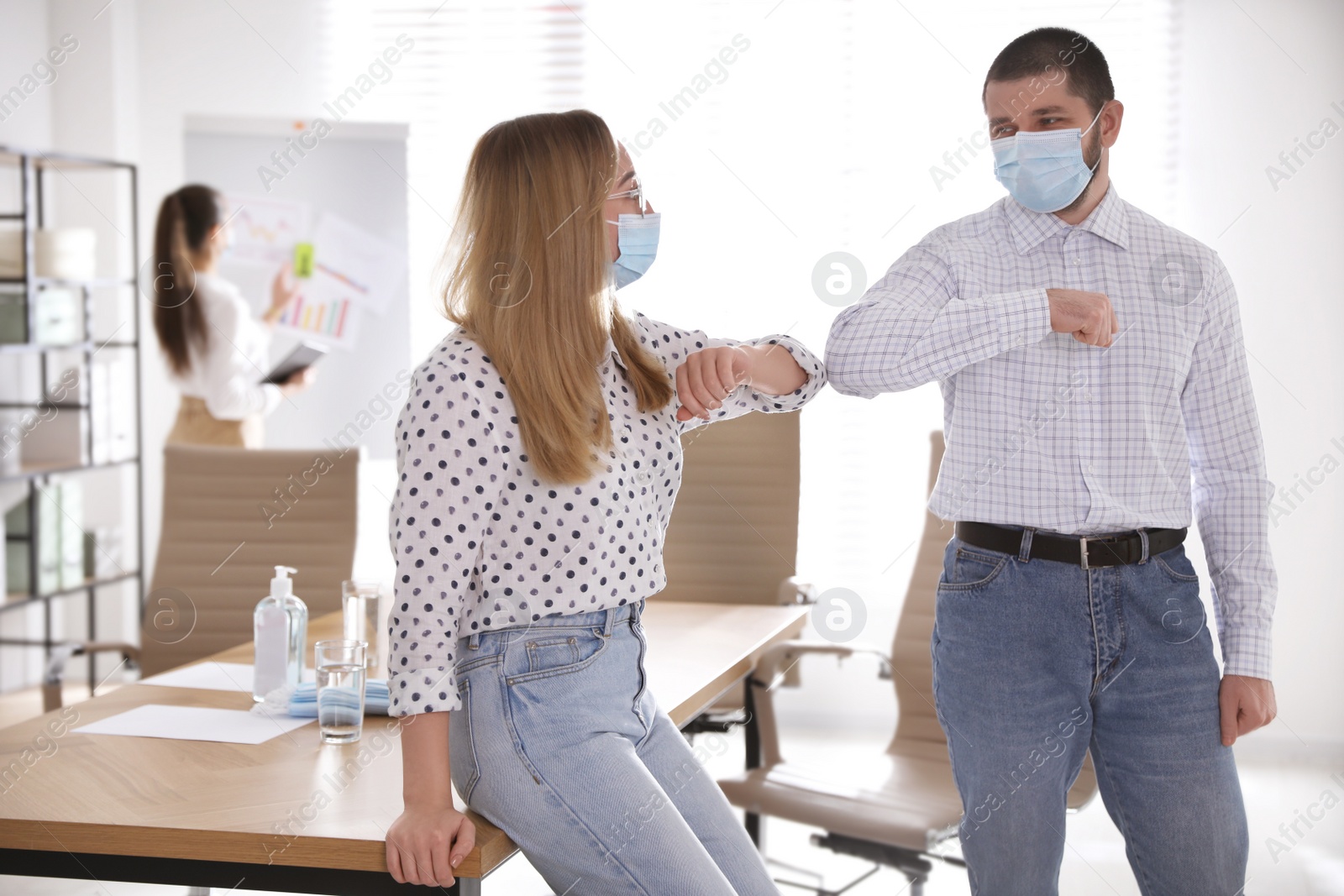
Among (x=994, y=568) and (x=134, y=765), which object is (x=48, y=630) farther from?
(x=994, y=568)

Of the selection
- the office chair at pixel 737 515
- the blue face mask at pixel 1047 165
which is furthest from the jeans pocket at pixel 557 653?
the office chair at pixel 737 515

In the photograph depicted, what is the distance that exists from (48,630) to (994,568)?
3871 millimetres

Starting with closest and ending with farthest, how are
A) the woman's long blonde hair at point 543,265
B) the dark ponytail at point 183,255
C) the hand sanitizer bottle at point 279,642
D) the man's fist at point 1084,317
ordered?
the woman's long blonde hair at point 543,265 < the man's fist at point 1084,317 < the hand sanitizer bottle at point 279,642 < the dark ponytail at point 183,255

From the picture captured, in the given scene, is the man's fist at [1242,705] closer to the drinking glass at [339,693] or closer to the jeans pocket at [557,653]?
the jeans pocket at [557,653]

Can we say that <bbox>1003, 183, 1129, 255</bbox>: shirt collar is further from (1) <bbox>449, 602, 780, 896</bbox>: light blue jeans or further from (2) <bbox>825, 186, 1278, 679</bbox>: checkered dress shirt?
(1) <bbox>449, 602, 780, 896</bbox>: light blue jeans

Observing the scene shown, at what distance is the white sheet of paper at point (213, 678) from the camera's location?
6.63ft

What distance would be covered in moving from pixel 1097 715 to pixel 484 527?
0.86m

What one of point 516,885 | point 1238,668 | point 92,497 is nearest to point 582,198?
point 1238,668

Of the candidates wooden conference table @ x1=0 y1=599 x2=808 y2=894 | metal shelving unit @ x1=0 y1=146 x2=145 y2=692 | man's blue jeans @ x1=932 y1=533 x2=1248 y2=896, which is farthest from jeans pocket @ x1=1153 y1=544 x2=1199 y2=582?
metal shelving unit @ x1=0 y1=146 x2=145 y2=692

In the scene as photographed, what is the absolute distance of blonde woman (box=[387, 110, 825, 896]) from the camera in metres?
1.30

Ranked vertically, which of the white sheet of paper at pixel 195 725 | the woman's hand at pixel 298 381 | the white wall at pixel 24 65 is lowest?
the white sheet of paper at pixel 195 725

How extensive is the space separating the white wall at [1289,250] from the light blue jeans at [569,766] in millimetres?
3320

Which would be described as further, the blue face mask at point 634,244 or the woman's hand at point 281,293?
the woman's hand at point 281,293

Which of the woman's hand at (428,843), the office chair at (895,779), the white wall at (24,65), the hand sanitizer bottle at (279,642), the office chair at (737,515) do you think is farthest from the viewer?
the white wall at (24,65)
